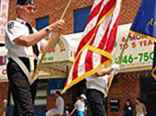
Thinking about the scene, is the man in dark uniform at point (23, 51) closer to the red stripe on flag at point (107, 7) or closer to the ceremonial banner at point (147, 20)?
the red stripe on flag at point (107, 7)

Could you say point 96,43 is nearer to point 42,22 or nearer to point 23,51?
point 23,51

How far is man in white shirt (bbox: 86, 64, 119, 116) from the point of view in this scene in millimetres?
7664

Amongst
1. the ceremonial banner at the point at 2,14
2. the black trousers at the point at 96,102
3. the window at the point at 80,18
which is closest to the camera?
the black trousers at the point at 96,102

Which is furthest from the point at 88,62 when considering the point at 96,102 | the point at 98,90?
the point at 96,102

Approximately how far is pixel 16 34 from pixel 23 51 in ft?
0.64

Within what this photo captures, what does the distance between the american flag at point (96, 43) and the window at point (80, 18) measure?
13.9m

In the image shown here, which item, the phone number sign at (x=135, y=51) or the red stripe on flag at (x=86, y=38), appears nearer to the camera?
the red stripe on flag at (x=86, y=38)

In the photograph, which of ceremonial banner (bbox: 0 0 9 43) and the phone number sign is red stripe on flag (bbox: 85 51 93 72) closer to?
ceremonial banner (bbox: 0 0 9 43)

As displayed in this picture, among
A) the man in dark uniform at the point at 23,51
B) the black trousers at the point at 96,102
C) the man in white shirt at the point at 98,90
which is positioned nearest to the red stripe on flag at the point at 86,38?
the man in white shirt at the point at 98,90

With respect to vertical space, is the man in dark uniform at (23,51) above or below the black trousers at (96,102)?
above

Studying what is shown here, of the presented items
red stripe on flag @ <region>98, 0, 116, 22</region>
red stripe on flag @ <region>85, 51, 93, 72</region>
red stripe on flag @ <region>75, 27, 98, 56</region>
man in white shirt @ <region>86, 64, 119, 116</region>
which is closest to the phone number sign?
red stripe on flag @ <region>98, 0, 116, 22</region>

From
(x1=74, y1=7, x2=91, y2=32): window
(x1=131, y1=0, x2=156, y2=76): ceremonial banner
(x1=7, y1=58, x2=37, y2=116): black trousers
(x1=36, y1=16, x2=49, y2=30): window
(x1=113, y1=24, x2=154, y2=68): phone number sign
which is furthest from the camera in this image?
(x1=36, y1=16, x2=49, y2=30): window

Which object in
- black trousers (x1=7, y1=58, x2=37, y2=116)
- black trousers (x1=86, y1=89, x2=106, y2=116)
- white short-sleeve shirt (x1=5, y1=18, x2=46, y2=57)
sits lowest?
black trousers (x1=86, y1=89, x2=106, y2=116)

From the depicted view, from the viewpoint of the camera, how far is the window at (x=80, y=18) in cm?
2351
